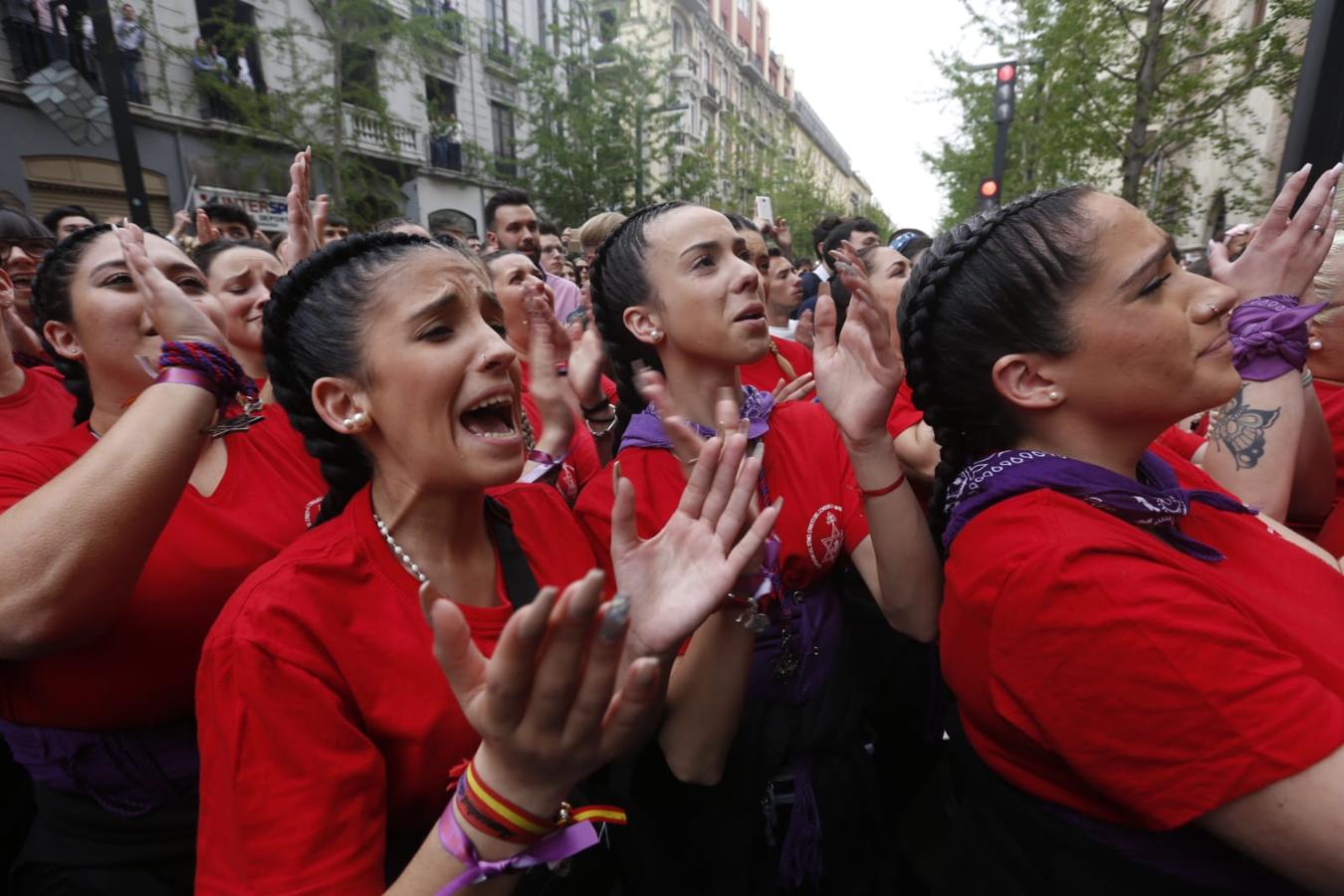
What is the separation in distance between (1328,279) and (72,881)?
3774 millimetres

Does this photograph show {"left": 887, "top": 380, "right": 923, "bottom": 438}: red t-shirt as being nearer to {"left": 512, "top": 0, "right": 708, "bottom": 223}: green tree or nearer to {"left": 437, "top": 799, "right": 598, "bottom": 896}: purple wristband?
{"left": 437, "top": 799, "right": 598, "bottom": 896}: purple wristband

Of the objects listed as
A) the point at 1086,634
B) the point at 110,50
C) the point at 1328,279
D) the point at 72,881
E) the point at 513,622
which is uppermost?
the point at 110,50

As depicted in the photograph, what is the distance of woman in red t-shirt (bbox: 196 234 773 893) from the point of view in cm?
112

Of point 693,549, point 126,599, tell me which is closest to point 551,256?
point 126,599

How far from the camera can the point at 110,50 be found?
5.63m

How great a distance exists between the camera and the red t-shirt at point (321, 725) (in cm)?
114

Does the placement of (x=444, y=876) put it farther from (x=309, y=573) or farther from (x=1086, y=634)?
(x=1086, y=634)

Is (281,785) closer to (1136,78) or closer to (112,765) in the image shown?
(112,765)

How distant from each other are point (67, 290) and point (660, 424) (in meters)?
1.85

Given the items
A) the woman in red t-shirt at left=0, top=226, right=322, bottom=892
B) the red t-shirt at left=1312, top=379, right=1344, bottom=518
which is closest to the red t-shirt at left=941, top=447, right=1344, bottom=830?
→ the red t-shirt at left=1312, top=379, right=1344, bottom=518

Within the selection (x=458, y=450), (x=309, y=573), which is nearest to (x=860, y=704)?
(x=458, y=450)

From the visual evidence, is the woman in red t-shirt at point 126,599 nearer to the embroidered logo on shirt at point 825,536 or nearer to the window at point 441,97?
the embroidered logo on shirt at point 825,536

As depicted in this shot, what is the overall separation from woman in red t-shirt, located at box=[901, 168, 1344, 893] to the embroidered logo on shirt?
346 mm

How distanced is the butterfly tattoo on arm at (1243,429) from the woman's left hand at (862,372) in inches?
36.8
